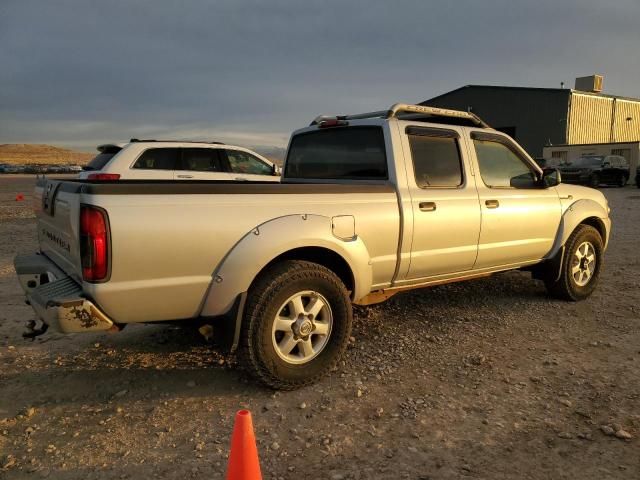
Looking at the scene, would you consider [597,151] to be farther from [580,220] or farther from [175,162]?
[175,162]

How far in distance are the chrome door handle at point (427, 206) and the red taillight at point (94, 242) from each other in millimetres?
2374

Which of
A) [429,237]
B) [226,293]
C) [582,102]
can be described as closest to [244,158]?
[429,237]

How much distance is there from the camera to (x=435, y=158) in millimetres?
4285

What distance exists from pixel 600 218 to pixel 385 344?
3.16 meters

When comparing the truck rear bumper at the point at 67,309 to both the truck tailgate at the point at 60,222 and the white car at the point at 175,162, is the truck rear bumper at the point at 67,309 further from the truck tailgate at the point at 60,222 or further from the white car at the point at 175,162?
the white car at the point at 175,162

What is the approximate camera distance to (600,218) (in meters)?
5.59

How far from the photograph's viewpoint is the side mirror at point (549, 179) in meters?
5.05

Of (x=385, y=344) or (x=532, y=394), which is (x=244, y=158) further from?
(x=532, y=394)

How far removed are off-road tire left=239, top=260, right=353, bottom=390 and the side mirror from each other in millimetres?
2749

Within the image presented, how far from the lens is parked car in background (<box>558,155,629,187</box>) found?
2306 cm

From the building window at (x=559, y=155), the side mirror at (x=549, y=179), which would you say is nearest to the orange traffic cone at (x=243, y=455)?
the side mirror at (x=549, y=179)

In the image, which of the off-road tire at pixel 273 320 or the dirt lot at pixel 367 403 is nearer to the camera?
the dirt lot at pixel 367 403

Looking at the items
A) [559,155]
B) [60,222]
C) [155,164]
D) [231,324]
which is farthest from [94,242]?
[559,155]

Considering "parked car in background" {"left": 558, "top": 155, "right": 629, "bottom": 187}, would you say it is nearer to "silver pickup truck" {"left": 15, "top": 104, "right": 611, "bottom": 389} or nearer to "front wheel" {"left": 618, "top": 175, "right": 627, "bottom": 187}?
"front wheel" {"left": 618, "top": 175, "right": 627, "bottom": 187}
